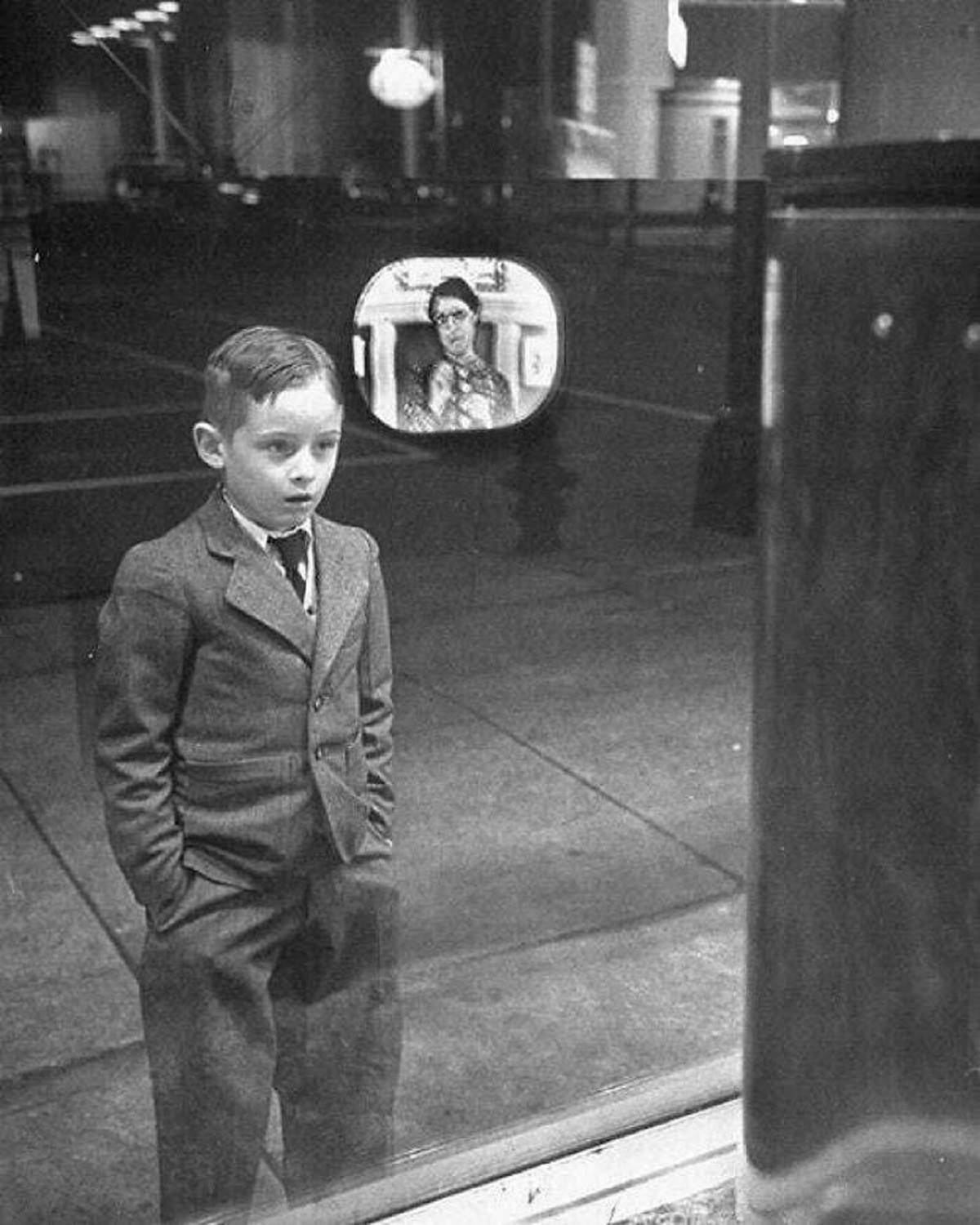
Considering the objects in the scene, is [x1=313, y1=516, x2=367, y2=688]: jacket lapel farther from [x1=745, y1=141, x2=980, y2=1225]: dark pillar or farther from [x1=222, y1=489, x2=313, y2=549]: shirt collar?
[x1=745, y1=141, x2=980, y2=1225]: dark pillar

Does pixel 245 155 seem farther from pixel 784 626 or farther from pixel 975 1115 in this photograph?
pixel 975 1115

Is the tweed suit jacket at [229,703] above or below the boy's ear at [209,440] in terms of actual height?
below

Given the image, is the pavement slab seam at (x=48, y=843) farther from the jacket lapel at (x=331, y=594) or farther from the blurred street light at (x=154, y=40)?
the blurred street light at (x=154, y=40)

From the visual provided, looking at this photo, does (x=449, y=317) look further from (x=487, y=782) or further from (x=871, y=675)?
(x=871, y=675)

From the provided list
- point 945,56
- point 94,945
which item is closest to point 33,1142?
point 94,945

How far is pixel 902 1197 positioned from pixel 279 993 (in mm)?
1312

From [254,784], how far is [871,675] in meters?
1.27

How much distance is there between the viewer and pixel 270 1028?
8.28 feet

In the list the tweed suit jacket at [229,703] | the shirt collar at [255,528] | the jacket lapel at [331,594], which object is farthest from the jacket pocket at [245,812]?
the shirt collar at [255,528]

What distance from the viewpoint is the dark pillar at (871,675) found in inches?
44.5

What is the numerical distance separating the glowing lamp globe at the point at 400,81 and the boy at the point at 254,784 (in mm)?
383

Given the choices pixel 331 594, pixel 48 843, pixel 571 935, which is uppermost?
pixel 331 594

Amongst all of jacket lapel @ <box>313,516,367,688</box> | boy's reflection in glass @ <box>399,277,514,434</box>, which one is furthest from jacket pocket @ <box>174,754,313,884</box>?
boy's reflection in glass @ <box>399,277,514,434</box>

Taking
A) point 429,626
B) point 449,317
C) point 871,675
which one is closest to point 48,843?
point 429,626
